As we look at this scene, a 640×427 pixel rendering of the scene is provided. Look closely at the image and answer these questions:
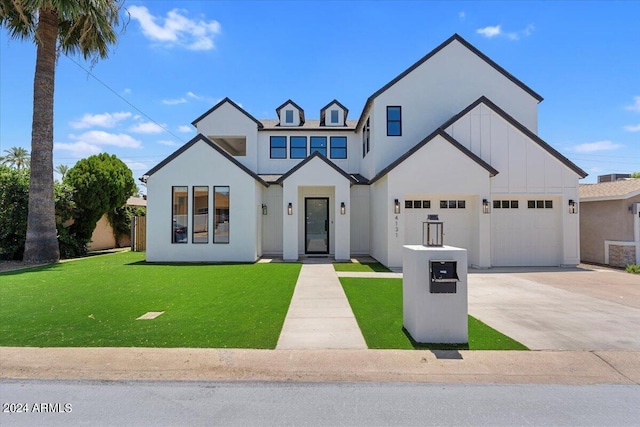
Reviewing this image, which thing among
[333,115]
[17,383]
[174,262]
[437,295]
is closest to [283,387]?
[437,295]

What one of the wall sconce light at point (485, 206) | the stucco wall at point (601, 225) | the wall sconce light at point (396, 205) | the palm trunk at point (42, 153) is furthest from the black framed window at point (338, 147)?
the palm trunk at point (42, 153)

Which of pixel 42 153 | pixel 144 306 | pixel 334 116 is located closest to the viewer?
pixel 144 306

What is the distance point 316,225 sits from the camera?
53.4ft

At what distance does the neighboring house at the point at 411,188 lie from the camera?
1248cm

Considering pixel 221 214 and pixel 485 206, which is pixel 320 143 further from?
pixel 485 206

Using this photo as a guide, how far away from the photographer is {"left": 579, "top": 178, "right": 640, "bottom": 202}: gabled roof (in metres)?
13.2

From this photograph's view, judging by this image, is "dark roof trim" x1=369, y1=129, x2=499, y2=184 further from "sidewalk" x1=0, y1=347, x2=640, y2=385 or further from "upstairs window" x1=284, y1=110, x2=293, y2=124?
"sidewalk" x1=0, y1=347, x2=640, y2=385

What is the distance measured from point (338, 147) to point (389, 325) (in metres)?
13.6

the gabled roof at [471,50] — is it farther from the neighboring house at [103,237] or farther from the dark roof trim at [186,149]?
the neighboring house at [103,237]

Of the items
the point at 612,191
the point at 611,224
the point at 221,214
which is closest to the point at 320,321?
the point at 221,214

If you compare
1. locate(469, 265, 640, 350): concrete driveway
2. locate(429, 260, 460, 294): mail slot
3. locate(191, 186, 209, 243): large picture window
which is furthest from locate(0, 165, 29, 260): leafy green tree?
locate(469, 265, 640, 350): concrete driveway

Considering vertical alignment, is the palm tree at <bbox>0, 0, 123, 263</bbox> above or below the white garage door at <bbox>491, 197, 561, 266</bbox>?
above

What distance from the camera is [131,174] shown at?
18703 mm

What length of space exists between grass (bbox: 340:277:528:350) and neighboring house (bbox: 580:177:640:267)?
11.0 metres
